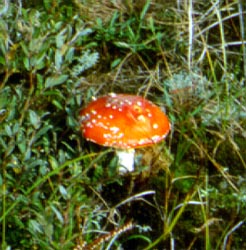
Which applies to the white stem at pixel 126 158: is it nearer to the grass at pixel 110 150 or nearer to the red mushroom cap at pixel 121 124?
the grass at pixel 110 150

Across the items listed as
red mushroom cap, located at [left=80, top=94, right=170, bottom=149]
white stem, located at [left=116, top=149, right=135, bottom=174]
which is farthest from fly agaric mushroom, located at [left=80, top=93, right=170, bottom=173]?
white stem, located at [left=116, top=149, right=135, bottom=174]

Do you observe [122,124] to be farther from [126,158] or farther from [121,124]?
[126,158]

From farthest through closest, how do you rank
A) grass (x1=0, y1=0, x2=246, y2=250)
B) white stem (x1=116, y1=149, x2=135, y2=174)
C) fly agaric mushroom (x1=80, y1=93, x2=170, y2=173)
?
white stem (x1=116, y1=149, x2=135, y2=174) < fly agaric mushroom (x1=80, y1=93, x2=170, y2=173) < grass (x1=0, y1=0, x2=246, y2=250)

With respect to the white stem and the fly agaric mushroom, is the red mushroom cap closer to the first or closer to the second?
the fly agaric mushroom

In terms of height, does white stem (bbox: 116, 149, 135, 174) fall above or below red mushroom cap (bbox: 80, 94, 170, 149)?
below

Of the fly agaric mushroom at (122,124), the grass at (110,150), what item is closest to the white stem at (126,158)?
the grass at (110,150)

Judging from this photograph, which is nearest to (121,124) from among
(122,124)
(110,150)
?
(122,124)
